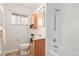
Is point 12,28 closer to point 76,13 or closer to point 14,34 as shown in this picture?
point 14,34

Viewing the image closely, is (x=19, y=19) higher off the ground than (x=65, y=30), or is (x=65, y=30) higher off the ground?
(x=19, y=19)

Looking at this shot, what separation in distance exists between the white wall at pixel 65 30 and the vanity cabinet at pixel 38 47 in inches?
2.8

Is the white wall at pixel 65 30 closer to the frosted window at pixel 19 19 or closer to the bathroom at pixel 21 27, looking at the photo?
the bathroom at pixel 21 27

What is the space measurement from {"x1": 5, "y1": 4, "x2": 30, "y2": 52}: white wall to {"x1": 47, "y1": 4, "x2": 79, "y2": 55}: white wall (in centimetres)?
27

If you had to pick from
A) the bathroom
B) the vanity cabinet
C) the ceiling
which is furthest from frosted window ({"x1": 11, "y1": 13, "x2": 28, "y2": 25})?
the vanity cabinet

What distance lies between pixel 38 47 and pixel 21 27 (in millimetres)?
299

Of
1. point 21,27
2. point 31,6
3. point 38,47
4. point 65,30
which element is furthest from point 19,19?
point 65,30

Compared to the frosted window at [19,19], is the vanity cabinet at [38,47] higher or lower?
lower

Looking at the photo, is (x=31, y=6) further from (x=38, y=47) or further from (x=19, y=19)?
(x=38, y=47)

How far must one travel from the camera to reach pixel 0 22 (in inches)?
45.8

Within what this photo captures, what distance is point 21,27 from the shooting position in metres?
1.21

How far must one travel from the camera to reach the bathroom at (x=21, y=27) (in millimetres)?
1170

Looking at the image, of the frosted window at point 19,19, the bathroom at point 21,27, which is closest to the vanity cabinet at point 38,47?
the bathroom at point 21,27

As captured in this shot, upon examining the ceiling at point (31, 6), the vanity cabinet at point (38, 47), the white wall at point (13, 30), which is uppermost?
the ceiling at point (31, 6)
